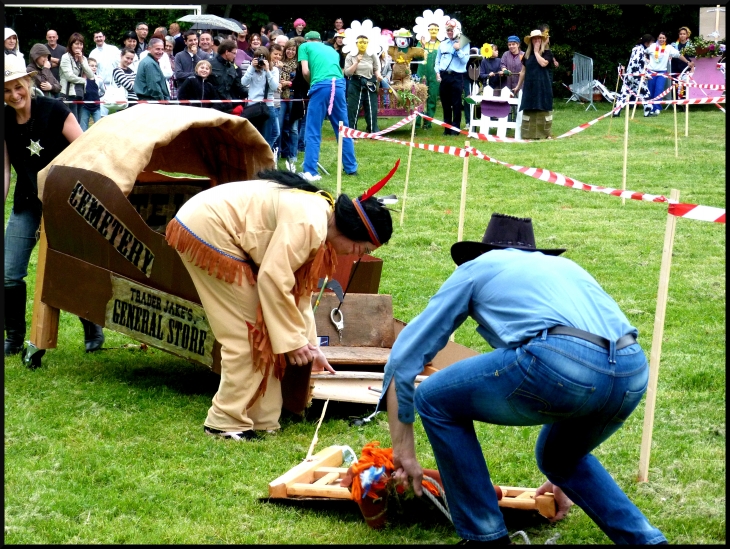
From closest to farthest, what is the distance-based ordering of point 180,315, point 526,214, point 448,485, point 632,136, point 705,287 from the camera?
point 448,485 → point 180,315 → point 705,287 → point 526,214 → point 632,136

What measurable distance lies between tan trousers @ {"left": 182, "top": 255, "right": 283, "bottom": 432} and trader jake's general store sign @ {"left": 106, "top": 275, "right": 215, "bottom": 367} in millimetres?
291

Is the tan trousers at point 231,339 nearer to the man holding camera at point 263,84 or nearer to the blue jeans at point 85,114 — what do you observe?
the man holding camera at point 263,84

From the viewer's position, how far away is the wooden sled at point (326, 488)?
3.82 meters

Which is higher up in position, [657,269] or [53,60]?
[53,60]

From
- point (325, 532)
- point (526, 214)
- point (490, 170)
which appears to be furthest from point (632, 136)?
point (325, 532)

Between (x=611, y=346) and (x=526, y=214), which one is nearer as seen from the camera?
(x=611, y=346)

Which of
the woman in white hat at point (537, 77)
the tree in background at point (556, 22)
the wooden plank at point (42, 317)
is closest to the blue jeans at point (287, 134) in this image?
the woman in white hat at point (537, 77)

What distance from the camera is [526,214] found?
11.2 meters

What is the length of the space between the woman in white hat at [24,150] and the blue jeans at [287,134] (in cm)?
752

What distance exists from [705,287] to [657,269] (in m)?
0.67

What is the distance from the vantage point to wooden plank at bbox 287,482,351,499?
12.8ft

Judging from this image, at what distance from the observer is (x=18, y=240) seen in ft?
20.4

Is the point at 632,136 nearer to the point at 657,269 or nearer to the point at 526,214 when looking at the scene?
the point at 526,214

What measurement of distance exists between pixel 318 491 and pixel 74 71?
36.4 feet
